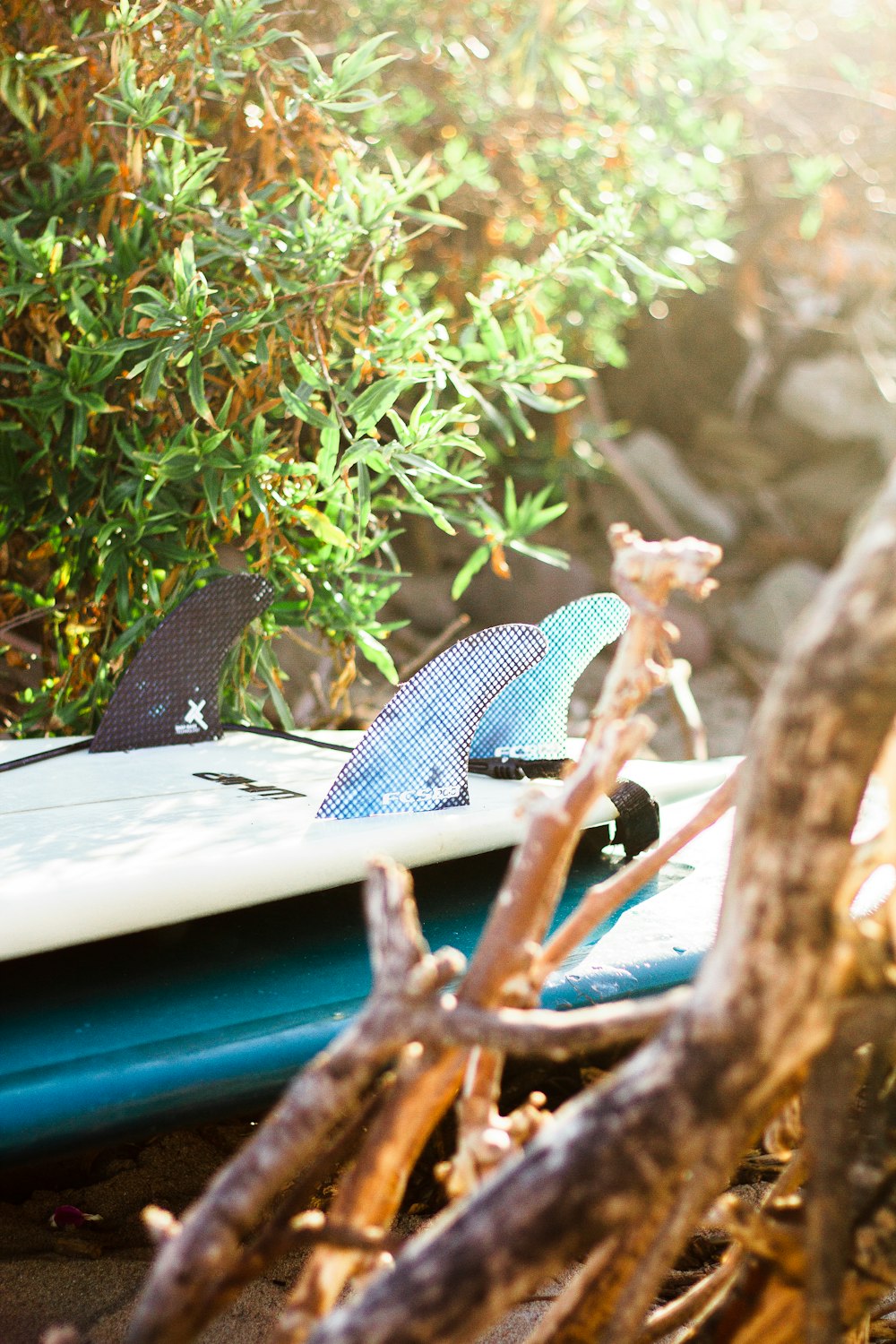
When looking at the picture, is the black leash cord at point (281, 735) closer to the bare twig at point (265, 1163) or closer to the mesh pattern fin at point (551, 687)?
the mesh pattern fin at point (551, 687)

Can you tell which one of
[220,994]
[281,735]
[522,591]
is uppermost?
[220,994]

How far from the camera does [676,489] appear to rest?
697cm

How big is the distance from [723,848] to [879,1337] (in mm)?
666

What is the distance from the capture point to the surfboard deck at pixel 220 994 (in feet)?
3.42

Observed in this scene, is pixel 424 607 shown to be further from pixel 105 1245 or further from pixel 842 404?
pixel 105 1245

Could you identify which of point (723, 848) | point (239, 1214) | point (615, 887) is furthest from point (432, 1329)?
point (723, 848)

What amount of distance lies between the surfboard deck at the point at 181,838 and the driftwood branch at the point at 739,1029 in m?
0.22

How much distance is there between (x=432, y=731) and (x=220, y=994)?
16.2 inches

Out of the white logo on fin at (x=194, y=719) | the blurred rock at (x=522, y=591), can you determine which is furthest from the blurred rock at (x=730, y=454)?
the white logo on fin at (x=194, y=719)

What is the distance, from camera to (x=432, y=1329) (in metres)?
0.55

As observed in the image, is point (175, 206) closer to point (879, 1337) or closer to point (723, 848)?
point (723, 848)

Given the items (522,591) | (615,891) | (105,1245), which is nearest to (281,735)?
(105,1245)

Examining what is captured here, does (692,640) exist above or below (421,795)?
below

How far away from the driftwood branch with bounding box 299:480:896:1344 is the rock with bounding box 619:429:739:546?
6448 mm
